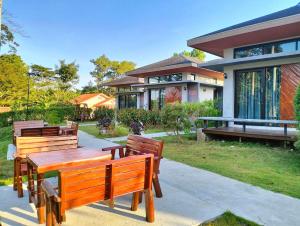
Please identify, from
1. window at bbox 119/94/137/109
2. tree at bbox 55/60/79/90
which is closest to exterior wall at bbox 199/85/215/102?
window at bbox 119/94/137/109

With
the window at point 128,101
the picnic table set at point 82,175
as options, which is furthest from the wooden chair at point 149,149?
the window at point 128,101

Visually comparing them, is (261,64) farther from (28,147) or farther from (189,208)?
(28,147)

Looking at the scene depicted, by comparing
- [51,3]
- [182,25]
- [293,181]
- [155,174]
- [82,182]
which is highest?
[182,25]

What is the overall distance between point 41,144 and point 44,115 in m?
17.6

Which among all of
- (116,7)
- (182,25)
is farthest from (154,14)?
(182,25)

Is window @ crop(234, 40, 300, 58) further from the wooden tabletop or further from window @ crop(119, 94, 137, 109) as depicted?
window @ crop(119, 94, 137, 109)

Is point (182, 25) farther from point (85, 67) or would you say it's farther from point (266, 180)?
point (85, 67)

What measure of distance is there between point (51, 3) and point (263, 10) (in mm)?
13391

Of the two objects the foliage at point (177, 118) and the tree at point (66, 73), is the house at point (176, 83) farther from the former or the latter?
the tree at point (66, 73)

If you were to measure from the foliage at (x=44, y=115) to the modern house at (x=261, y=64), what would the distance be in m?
13.7

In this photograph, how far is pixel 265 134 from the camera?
838 cm

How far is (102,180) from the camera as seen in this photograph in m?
2.51

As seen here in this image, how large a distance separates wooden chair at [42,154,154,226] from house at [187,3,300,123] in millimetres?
8165

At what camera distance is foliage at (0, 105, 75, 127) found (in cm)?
1848
